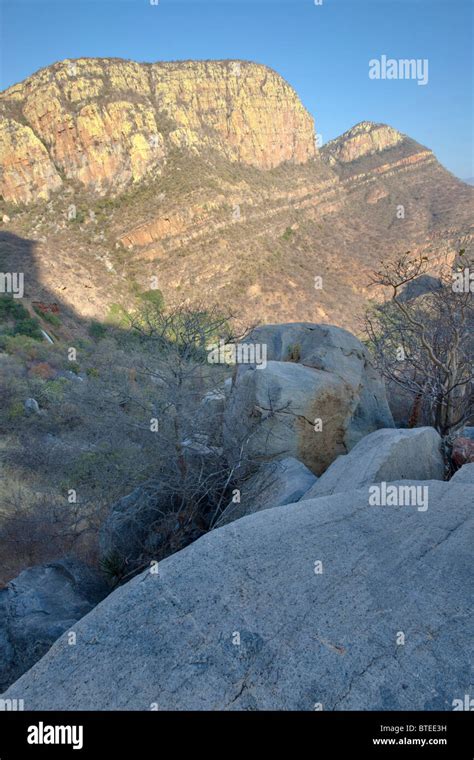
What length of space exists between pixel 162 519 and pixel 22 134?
43.4 metres

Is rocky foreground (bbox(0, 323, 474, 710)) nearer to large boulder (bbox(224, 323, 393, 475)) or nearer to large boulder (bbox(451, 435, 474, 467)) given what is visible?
large boulder (bbox(451, 435, 474, 467))

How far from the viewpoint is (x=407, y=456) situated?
4.73 metres

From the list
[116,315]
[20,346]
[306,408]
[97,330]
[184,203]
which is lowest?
[306,408]

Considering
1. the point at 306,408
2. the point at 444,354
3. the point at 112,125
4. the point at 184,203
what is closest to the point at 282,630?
the point at 306,408

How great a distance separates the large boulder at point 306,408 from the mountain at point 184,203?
949 inches

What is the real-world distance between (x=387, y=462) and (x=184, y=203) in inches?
1419

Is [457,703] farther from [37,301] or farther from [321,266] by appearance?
[321,266]

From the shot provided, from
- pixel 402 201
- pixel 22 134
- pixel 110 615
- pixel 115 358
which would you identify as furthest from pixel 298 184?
pixel 110 615

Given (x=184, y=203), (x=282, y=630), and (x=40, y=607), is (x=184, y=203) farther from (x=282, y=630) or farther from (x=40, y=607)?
(x=282, y=630)

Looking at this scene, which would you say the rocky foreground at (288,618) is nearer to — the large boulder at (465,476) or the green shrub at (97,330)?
the large boulder at (465,476)

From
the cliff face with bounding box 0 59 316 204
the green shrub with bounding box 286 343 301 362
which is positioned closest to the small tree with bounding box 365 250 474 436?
the green shrub with bounding box 286 343 301 362

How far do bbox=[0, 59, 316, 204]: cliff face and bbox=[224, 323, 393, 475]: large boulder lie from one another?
37344 mm

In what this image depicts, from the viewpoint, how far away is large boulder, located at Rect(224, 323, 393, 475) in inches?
229

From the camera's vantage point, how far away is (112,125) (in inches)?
1623
